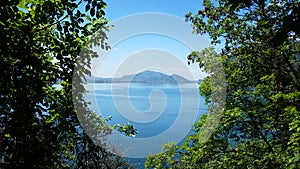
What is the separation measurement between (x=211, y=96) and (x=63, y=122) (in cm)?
974

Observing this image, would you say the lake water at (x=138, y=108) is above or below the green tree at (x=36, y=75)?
above

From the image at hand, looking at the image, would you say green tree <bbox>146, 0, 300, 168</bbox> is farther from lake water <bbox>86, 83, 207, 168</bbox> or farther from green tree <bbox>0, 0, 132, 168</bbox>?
green tree <bbox>0, 0, 132, 168</bbox>

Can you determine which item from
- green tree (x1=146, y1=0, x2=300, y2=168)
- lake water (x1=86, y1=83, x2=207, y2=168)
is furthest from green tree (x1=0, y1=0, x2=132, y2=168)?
green tree (x1=146, y1=0, x2=300, y2=168)

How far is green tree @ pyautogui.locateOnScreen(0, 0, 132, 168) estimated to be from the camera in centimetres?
412

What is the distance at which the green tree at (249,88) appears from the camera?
9.87 m

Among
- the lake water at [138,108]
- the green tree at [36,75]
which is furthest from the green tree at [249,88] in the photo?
the green tree at [36,75]

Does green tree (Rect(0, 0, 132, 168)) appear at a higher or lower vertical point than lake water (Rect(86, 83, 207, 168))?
lower

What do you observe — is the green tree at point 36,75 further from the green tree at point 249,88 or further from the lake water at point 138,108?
the green tree at point 249,88

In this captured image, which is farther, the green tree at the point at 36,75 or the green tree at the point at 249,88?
the green tree at the point at 249,88

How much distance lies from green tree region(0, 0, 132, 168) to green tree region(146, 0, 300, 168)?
20.0 feet

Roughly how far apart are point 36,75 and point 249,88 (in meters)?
9.57

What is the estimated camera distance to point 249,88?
11.7 meters

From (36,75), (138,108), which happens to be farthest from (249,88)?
(138,108)

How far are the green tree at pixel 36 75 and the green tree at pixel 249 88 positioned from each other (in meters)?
6.10
